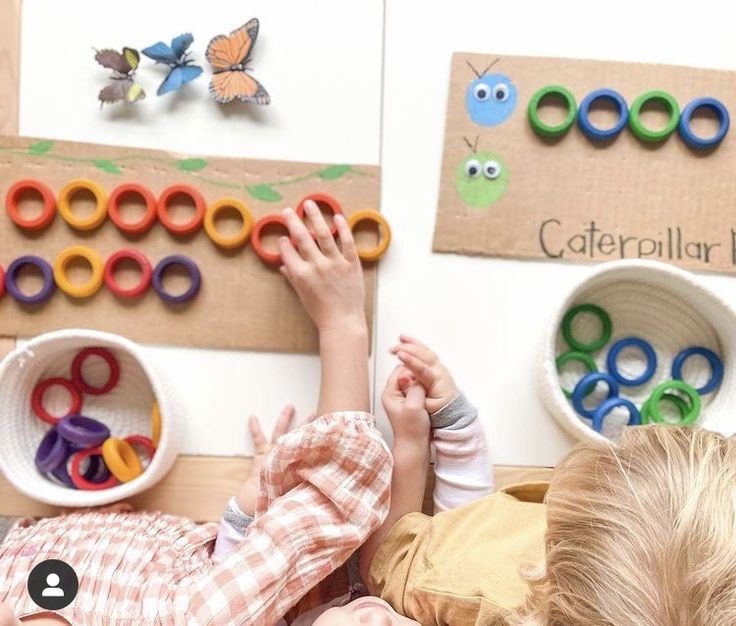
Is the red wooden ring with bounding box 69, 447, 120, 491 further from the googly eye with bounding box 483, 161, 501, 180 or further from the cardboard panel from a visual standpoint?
the googly eye with bounding box 483, 161, 501, 180

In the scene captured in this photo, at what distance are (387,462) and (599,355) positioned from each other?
11.6 inches

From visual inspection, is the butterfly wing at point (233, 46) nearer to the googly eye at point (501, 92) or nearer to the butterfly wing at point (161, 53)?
the butterfly wing at point (161, 53)

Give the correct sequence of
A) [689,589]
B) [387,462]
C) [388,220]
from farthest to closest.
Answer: [388,220], [387,462], [689,589]

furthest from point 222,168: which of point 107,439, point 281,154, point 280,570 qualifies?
point 280,570

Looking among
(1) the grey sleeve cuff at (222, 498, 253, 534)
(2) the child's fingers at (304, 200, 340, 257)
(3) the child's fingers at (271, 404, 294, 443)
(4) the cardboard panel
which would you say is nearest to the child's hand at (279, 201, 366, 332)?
(2) the child's fingers at (304, 200, 340, 257)

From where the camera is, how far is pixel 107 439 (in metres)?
0.80

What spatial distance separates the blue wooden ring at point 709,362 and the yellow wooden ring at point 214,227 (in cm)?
51

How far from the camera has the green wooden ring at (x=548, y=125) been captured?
0.82m

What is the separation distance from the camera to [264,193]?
815 mm

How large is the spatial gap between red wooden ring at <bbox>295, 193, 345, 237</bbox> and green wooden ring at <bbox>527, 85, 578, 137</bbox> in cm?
24

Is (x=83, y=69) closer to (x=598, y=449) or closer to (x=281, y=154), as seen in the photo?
(x=281, y=154)

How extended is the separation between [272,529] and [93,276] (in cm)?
35

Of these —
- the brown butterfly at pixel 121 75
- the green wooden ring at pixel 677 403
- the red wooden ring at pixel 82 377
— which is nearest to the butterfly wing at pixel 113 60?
the brown butterfly at pixel 121 75

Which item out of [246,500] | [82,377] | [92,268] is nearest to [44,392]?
[82,377]
